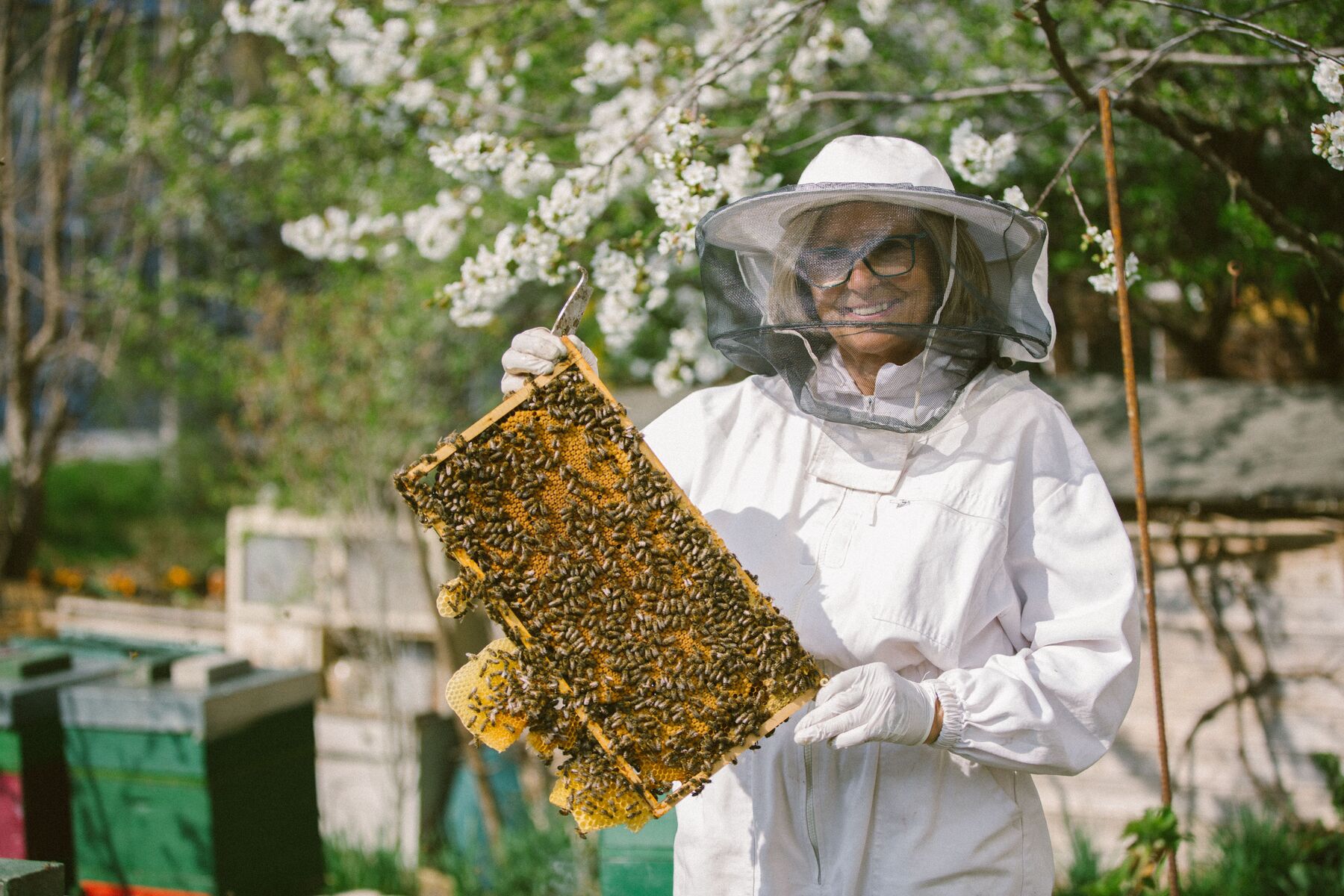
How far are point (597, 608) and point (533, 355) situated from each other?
540 mm

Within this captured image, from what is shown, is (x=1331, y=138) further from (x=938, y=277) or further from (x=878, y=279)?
(x=878, y=279)

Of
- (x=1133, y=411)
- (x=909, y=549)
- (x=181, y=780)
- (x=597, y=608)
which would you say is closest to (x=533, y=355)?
(x=597, y=608)

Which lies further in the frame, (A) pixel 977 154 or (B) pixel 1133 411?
(A) pixel 977 154

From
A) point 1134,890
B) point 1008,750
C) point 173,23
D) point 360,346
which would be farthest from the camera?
point 173,23

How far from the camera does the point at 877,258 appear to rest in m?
2.18

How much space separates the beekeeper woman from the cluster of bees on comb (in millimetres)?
144

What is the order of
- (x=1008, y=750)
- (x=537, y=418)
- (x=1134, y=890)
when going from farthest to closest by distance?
(x=537, y=418) < (x=1008, y=750) < (x=1134, y=890)

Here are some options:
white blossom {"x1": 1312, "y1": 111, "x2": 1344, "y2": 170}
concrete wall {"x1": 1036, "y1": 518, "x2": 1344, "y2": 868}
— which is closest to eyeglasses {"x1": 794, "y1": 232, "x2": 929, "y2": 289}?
white blossom {"x1": 1312, "y1": 111, "x2": 1344, "y2": 170}

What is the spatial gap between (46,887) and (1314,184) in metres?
6.31

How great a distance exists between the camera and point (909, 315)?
214cm

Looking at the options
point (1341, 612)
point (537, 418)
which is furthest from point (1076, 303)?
point (537, 418)

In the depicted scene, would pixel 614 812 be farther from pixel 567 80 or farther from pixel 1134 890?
pixel 567 80

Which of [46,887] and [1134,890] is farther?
[46,887]

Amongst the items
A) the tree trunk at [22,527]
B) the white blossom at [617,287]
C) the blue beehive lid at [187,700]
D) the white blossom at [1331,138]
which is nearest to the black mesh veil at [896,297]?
the white blossom at [1331,138]
